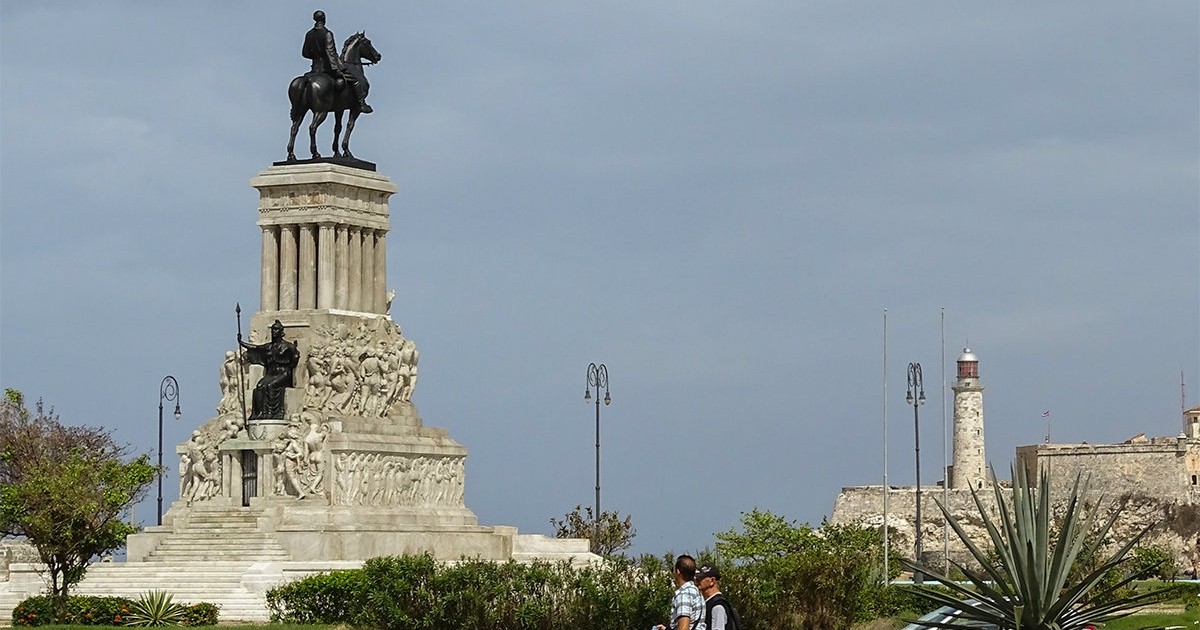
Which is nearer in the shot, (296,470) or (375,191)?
(296,470)

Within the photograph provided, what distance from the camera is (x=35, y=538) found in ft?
118

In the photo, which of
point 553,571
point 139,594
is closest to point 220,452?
point 139,594

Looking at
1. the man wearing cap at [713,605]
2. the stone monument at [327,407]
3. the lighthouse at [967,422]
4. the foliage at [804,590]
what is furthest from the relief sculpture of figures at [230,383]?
the lighthouse at [967,422]

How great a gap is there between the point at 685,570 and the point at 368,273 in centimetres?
2919

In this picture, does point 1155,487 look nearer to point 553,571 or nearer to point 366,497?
point 366,497

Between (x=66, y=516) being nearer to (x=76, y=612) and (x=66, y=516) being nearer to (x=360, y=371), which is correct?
(x=76, y=612)

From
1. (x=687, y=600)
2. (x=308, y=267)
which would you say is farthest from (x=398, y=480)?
(x=687, y=600)

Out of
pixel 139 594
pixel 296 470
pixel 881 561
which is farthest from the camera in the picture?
pixel 881 561

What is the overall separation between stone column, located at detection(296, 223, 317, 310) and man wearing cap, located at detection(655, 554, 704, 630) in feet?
92.5

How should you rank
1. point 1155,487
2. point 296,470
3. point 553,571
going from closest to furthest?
point 553,571 < point 296,470 < point 1155,487

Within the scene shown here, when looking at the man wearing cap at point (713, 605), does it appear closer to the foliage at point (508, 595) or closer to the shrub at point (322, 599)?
the foliage at point (508, 595)

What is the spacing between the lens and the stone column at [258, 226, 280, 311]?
45469 mm

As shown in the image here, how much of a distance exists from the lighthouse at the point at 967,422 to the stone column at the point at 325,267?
52292mm

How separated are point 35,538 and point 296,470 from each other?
8.16 meters
